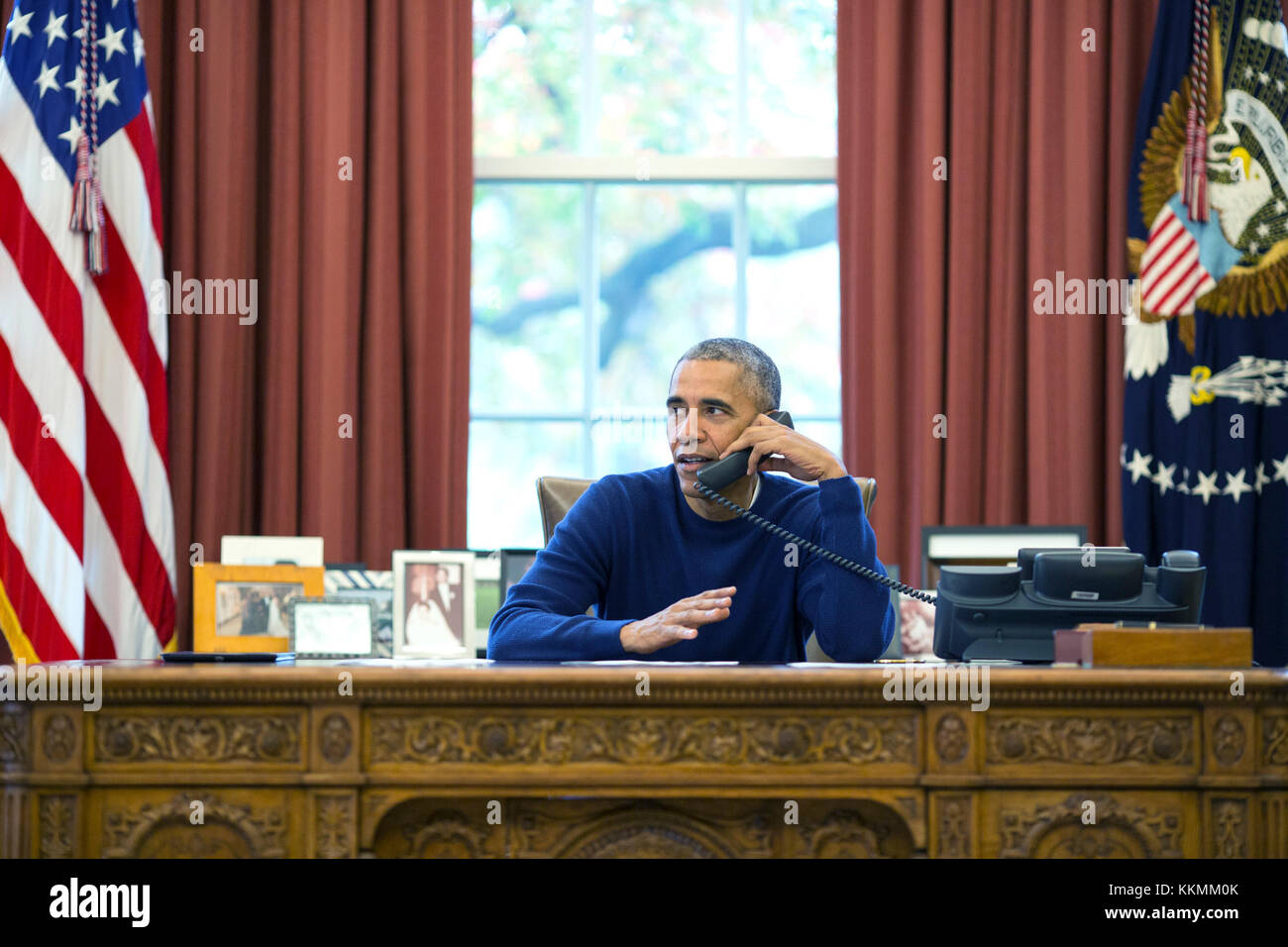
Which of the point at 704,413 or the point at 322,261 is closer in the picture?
the point at 704,413

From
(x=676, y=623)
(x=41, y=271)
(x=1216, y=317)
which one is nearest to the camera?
(x=676, y=623)

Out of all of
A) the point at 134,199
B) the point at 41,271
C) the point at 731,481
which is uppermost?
the point at 134,199

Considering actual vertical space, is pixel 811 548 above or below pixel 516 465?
below

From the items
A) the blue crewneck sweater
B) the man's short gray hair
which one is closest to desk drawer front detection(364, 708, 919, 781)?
the blue crewneck sweater

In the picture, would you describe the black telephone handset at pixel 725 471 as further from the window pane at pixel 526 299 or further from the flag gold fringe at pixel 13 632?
the flag gold fringe at pixel 13 632

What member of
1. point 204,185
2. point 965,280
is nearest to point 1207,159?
point 965,280

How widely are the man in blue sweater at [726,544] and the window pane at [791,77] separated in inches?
74.4

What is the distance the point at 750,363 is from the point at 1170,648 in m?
0.92

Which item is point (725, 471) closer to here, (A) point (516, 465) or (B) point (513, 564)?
(B) point (513, 564)

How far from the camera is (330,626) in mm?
3203

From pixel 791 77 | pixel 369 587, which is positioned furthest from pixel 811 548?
pixel 791 77

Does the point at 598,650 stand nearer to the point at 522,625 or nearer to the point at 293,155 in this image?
the point at 522,625

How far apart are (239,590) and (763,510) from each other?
1.60 m

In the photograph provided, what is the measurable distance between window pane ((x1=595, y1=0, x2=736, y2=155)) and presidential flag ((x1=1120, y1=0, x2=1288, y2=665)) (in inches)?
49.7
